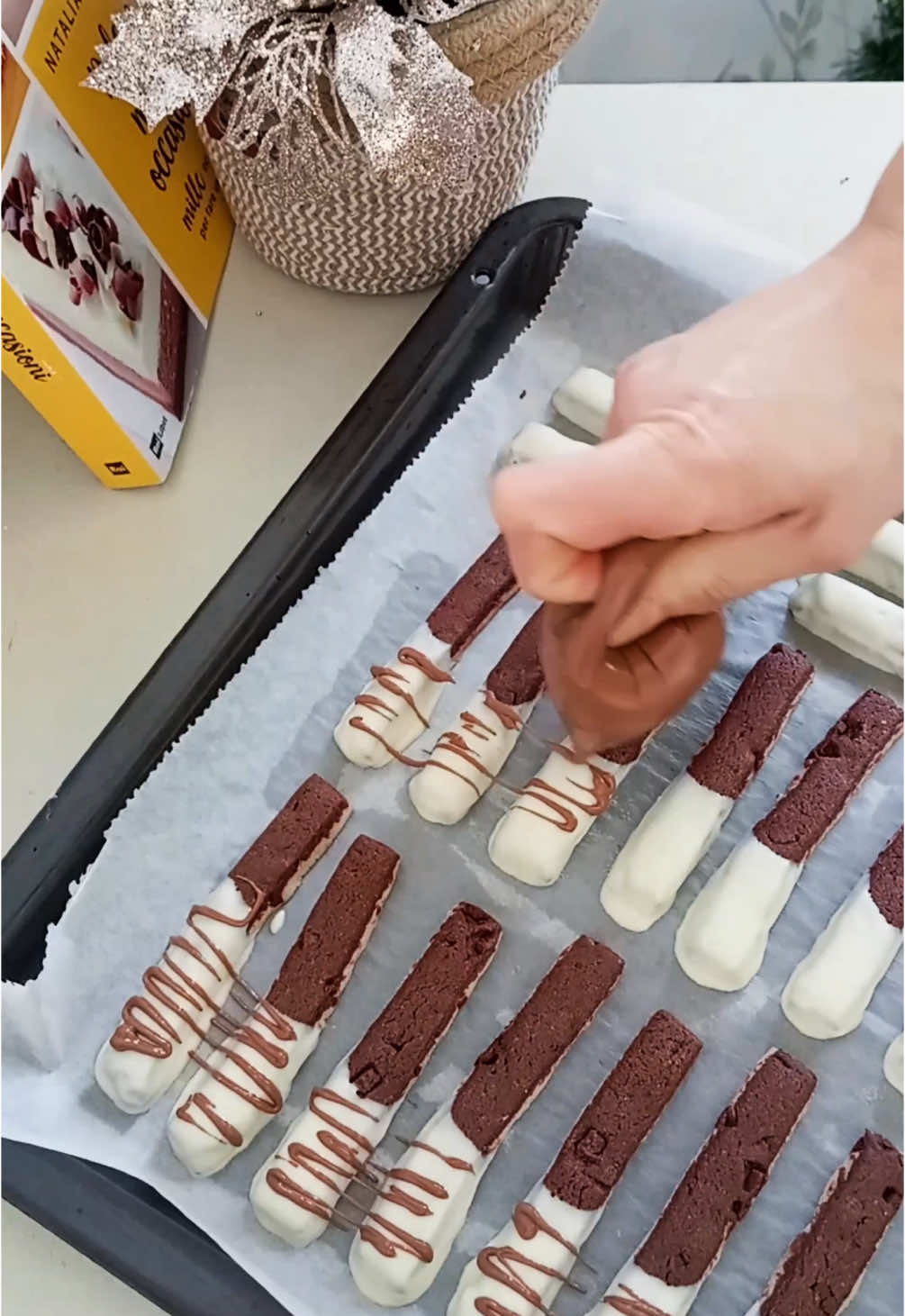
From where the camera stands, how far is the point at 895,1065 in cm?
98

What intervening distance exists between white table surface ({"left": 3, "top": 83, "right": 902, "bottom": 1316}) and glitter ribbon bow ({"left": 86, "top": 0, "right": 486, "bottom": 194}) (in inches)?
12.4

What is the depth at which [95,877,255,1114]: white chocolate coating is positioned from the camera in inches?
38.7

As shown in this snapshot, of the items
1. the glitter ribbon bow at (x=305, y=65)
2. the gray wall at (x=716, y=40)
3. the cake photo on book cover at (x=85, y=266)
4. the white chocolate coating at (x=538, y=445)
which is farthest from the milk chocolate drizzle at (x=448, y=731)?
the gray wall at (x=716, y=40)

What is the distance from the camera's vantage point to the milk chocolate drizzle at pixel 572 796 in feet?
3.49

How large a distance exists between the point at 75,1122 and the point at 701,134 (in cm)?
113

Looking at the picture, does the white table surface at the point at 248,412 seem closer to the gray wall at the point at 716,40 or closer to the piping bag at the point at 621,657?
the gray wall at the point at 716,40

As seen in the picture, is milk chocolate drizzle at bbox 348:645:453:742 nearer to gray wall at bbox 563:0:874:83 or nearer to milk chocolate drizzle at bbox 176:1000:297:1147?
milk chocolate drizzle at bbox 176:1000:297:1147

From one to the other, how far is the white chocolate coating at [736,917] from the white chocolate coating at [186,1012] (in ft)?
1.23

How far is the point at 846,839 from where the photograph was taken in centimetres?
109

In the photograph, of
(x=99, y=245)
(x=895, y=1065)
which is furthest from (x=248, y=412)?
(x=895, y=1065)

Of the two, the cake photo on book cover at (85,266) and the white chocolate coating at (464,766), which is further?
the white chocolate coating at (464,766)

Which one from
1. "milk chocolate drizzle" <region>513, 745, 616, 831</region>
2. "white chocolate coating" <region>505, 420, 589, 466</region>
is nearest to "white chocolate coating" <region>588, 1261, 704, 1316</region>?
"milk chocolate drizzle" <region>513, 745, 616, 831</region>

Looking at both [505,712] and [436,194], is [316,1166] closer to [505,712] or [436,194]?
[505,712]

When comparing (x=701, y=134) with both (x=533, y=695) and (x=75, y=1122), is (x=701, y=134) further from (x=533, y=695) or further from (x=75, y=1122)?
(x=75, y=1122)
